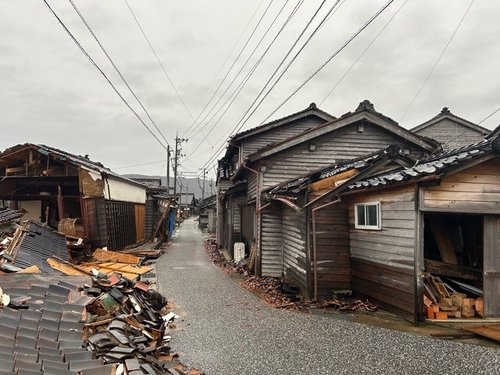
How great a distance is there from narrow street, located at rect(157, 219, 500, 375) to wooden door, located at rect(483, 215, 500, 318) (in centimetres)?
163

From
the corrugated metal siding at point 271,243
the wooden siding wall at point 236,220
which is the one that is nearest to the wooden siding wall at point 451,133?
the wooden siding wall at point 236,220

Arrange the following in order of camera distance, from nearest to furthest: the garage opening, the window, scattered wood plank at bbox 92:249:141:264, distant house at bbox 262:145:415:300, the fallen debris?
the fallen debris
the garage opening
the window
distant house at bbox 262:145:415:300
scattered wood plank at bbox 92:249:141:264

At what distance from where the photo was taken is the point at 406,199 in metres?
6.86

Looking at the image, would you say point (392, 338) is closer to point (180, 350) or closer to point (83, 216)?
point (180, 350)

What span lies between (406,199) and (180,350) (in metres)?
4.98

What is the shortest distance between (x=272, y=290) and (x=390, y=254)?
13.1 ft

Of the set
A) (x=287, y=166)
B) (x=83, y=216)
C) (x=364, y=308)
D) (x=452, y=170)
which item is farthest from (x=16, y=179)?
(x=452, y=170)

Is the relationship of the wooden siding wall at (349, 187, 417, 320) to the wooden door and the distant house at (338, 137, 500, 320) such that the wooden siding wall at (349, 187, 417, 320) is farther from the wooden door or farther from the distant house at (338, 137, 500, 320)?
the wooden door

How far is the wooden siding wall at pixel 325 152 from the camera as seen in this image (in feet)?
40.8

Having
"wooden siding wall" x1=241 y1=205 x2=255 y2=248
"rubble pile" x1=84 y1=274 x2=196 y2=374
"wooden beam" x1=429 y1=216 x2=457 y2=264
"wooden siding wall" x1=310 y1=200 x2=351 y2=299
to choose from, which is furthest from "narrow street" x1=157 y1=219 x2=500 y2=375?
"wooden siding wall" x1=241 y1=205 x2=255 y2=248

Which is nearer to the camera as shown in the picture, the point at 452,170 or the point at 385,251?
the point at 452,170

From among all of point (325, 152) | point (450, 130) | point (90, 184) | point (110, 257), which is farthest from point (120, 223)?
point (450, 130)

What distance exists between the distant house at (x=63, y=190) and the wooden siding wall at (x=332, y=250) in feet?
28.0

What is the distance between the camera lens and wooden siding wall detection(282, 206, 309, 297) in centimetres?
934
